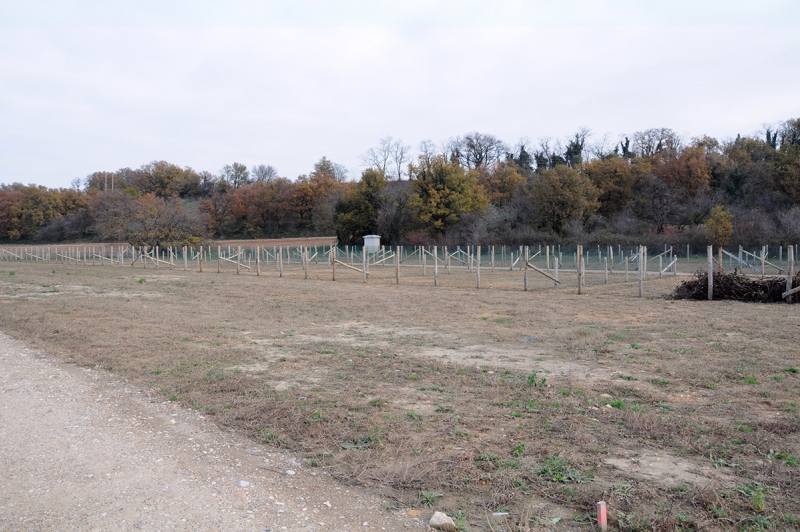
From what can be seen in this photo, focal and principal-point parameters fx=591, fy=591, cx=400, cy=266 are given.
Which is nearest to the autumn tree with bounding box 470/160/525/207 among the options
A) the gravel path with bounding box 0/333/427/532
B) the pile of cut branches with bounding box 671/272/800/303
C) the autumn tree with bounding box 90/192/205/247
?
the autumn tree with bounding box 90/192/205/247

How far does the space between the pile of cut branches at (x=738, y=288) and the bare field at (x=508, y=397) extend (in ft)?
7.62

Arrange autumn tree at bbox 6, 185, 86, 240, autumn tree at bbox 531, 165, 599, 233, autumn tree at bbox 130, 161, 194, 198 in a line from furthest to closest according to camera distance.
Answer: autumn tree at bbox 130, 161, 194, 198 → autumn tree at bbox 6, 185, 86, 240 → autumn tree at bbox 531, 165, 599, 233

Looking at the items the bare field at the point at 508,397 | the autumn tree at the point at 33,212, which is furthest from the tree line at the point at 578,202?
the bare field at the point at 508,397

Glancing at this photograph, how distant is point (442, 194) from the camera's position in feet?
191

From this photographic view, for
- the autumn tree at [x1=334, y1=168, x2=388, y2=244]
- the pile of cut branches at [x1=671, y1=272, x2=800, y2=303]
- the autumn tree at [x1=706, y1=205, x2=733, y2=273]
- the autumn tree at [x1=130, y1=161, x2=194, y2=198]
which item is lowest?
the pile of cut branches at [x1=671, y1=272, x2=800, y2=303]

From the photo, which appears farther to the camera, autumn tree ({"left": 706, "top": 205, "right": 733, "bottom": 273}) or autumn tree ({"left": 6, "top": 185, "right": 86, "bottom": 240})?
autumn tree ({"left": 6, "top": 185, "right": 86, "bottom": 240})

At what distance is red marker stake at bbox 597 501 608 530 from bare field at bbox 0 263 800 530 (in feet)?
0.38

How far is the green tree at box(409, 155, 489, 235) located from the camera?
5825cm

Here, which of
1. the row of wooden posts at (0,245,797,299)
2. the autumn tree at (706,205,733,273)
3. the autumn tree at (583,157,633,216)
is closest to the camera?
the row of wooden posts at (0,245,797,299)

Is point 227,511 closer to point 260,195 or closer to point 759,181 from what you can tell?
point 759,181

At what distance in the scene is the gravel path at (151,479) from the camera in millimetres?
4090

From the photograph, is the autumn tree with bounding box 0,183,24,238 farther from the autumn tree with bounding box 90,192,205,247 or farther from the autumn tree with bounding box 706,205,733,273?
the autumn tree with bounding box 706,205,733,273

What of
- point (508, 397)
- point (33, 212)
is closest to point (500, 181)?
point (508, 397)

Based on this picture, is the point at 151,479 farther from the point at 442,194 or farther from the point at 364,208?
the point at 364,208
